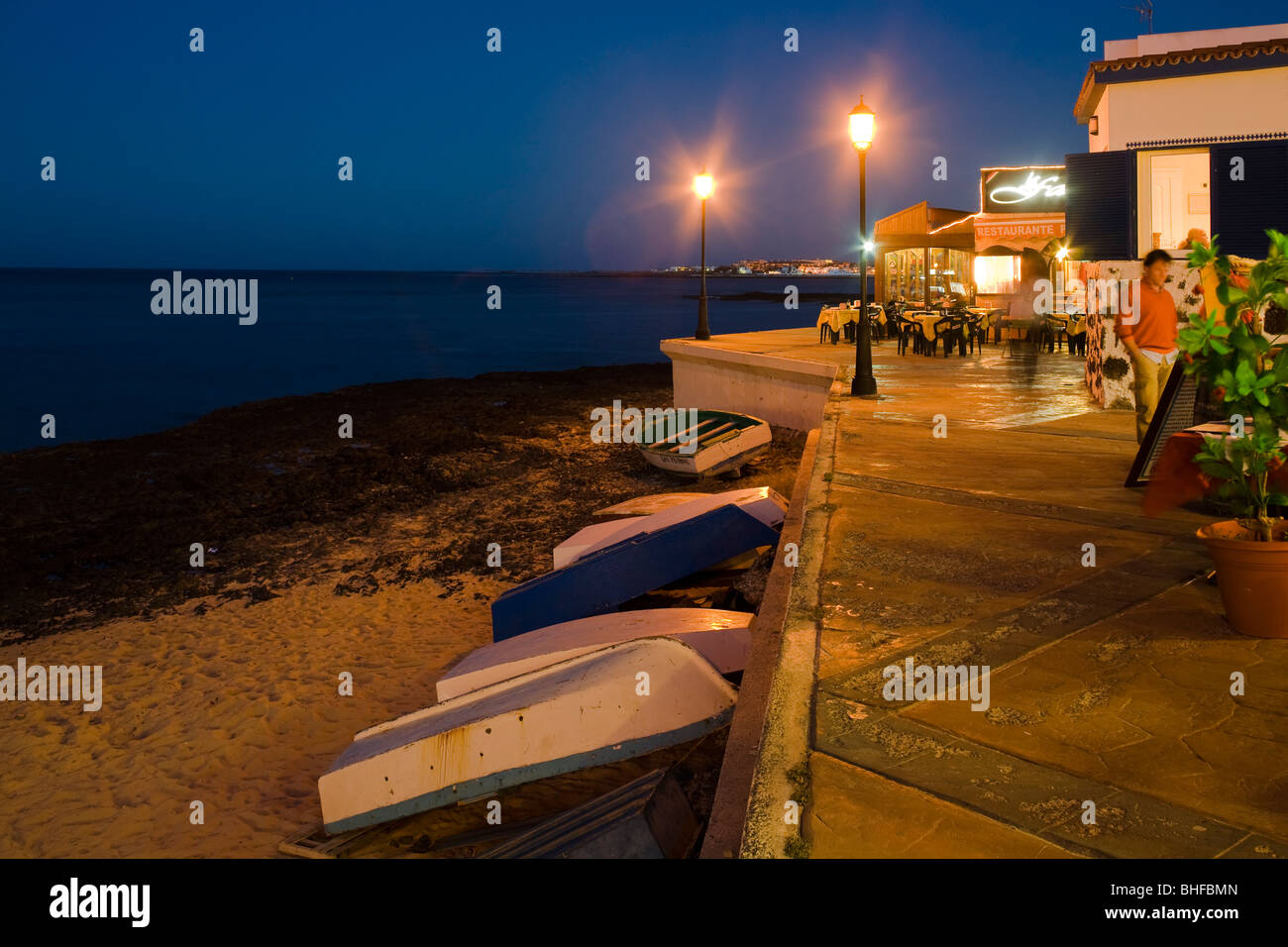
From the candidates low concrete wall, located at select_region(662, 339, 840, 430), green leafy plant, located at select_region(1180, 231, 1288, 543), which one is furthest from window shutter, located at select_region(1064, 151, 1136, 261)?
green leafy plant, located at select_region(1180, 231, 1288, 543)

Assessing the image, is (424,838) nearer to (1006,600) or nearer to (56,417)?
(1006,600)

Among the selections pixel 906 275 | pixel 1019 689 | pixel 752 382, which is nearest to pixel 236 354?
pixel 906 275

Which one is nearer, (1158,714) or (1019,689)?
(1158,714)

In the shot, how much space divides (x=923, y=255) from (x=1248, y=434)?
1151 inches

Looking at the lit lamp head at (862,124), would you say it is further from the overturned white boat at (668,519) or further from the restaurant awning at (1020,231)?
the restaurant awning at (1020,231)

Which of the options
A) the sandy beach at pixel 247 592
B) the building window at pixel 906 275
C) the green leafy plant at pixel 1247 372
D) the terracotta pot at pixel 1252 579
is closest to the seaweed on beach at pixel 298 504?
the sandy beach at pixel 247 592

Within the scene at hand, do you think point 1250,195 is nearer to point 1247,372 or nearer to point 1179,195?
point 1179,195

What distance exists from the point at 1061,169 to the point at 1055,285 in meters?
2.76

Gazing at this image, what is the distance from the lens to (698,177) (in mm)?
22906

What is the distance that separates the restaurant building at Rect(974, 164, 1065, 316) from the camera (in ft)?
72.8

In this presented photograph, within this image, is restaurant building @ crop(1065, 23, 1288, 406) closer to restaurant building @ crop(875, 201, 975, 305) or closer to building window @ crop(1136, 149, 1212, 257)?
building window @ crop(1136, 149, 1212, 257)

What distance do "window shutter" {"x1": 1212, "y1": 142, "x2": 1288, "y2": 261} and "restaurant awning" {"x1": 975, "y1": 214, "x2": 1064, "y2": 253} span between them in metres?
8.12

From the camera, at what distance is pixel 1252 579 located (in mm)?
4301
